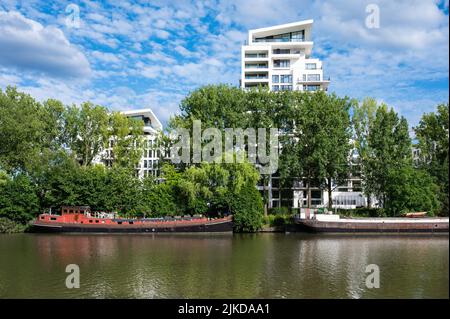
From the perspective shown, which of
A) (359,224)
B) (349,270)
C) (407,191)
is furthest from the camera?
(359,224)

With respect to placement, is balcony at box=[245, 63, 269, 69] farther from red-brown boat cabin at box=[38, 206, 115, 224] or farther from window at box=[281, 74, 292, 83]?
red-brown boat cabin at box=[38, 206, 115, 224]

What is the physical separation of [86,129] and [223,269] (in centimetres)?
4919

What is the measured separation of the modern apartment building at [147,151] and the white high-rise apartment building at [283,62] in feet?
80.3

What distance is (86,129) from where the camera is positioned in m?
68.6

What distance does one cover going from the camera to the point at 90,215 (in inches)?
2200

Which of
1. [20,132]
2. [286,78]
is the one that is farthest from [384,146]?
[20,132]

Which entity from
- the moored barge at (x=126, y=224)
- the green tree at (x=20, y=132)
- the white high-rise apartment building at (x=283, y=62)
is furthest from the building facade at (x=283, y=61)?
the green tree at (x=20, y=132)

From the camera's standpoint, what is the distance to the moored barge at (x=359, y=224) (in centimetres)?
4961

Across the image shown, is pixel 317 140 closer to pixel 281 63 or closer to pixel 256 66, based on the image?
pixel 256 66

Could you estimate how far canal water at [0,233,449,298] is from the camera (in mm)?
21469

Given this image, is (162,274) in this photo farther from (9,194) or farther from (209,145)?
(9,194)

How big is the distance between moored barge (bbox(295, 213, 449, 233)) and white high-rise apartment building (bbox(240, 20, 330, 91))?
140 ft

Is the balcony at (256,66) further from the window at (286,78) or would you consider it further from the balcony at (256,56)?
the window at (286,78)
